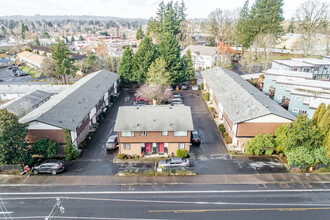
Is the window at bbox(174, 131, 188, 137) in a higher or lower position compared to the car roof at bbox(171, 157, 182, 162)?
higher

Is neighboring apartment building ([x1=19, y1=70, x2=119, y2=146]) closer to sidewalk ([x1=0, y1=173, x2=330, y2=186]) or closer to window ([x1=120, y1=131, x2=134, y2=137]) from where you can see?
sidewalk ([x1=0, y1=173, x2=330, y2=186])

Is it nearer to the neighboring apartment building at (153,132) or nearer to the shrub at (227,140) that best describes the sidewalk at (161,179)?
the neighboring apartment building at (153,132)

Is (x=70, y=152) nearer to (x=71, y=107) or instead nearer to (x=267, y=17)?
(x=71, y=107)

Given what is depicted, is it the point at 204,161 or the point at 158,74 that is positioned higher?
the point at 158,74

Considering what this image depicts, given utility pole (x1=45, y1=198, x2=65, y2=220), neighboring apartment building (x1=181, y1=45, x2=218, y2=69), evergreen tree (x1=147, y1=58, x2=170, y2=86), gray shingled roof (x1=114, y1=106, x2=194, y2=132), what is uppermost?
neighboring apartment building (x1=181, y1=45, x2=218, y2=69)

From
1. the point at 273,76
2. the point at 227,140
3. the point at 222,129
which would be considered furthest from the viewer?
the point at 273,76

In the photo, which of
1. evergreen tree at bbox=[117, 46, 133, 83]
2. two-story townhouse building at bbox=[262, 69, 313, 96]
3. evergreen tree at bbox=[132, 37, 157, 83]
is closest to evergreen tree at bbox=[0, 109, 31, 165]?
evergreen tree at bbox=[132, 37, 157, 83]

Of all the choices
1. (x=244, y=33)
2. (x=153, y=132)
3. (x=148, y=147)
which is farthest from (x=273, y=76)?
(x=244, y=33)
